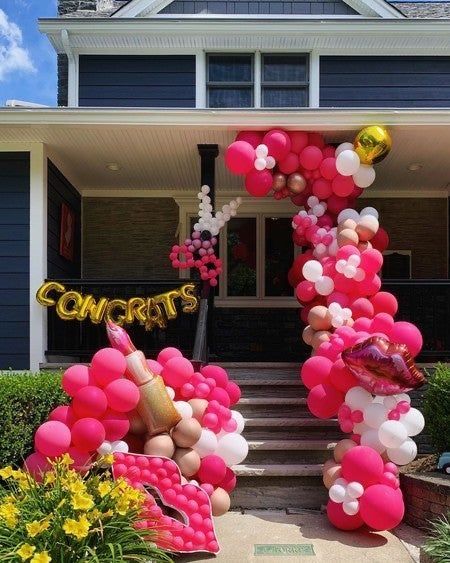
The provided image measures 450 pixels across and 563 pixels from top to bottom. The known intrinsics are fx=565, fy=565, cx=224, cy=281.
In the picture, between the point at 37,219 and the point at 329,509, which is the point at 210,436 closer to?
the point at 329,509

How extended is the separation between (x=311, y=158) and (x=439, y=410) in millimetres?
2768

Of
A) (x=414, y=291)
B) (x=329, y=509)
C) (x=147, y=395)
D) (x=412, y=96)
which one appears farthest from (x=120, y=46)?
(x=329, y=509)

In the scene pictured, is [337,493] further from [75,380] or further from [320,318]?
[75,380]

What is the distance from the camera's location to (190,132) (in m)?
6.21

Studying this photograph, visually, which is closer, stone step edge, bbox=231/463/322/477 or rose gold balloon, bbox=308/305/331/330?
stone step edge, bbox=231/463/322/477

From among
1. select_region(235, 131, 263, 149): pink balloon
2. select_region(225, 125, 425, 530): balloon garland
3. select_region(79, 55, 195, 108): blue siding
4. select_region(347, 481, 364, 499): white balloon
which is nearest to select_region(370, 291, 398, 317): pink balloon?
select_region(225, 125, 425, 530): balloon garland

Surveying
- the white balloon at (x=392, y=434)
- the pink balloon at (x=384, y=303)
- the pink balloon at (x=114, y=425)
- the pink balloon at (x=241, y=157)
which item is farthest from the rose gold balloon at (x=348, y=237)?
the pink balloon at (x=114, y=425)

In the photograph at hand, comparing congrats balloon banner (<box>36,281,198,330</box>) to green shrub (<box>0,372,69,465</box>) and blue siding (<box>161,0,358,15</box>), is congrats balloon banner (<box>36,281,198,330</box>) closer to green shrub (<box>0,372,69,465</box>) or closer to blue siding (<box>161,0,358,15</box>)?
green shrub (<box>0,372,69,465</box>)

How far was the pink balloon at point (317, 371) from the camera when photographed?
4.61 metres

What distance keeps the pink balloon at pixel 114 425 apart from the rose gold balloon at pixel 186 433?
361 mm

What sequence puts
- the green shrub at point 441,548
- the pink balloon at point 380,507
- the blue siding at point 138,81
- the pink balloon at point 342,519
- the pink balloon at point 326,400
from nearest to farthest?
the green shrub at point 441,548 → the pink balloon at point 380,507 → the pink balloon at point 342,519 → the pink balloon at point 326,400 → the blue siding at point 138,81

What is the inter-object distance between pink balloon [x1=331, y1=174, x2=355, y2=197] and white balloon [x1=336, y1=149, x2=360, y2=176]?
88 mm

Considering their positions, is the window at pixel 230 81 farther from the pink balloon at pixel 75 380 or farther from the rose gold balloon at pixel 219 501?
the rose gold balloon at pixel 219 501

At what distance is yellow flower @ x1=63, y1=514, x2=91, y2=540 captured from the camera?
269 centimetres
